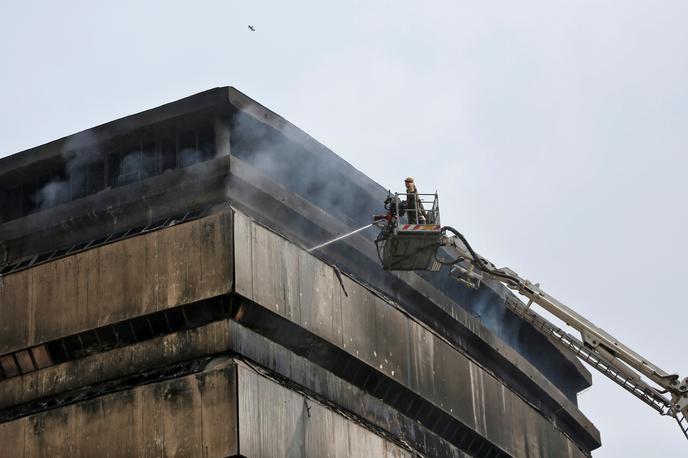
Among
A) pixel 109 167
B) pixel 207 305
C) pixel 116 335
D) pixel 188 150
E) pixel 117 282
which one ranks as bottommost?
pixel 116 335

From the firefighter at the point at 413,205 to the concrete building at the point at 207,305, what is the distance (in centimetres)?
397

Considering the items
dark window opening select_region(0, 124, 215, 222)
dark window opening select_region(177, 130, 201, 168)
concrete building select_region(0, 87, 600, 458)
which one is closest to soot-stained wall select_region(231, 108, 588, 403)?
concrete building select_region(0, 87, 600, 458)

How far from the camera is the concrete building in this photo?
43.9m

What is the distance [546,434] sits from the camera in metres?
62.4

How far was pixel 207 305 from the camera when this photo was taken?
44.8 metres

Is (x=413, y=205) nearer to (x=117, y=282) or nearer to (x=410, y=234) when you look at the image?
(x=410, y=234)

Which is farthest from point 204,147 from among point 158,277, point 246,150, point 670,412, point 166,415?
point 670,412

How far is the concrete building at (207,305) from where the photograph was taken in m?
43.9

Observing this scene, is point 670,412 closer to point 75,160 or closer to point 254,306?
point 254,306

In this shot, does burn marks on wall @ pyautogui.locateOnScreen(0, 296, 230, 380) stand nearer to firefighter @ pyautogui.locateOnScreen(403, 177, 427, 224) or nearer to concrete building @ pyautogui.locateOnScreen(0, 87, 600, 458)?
concrete building @ pyautogui.locateOnScreen(0, 87, 600, 458)

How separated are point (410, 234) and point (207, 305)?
596cm

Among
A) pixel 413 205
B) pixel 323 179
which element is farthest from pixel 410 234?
pixel 323 179

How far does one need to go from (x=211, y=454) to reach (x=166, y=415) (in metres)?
1.85

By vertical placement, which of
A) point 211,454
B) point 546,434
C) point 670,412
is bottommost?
point 211,454
